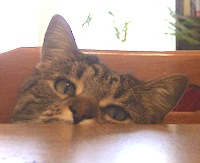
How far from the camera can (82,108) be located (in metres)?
0.86

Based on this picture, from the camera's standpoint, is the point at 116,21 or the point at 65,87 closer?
the point at 65,87

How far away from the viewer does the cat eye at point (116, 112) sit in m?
0.91

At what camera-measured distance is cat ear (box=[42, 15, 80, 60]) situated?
951 mm

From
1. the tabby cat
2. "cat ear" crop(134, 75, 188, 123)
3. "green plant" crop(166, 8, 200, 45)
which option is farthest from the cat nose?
"green plant" crop(166, 8, 200, 45)

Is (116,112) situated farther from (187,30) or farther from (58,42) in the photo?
(187,30)

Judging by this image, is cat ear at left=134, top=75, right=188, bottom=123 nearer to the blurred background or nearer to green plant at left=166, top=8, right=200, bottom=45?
green plant at left=166, top=8, right=200, bottom=45

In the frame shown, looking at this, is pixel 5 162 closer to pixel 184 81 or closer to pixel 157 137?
pixel 157 137

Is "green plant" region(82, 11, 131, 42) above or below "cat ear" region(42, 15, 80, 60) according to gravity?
below

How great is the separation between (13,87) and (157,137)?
0.66 metres

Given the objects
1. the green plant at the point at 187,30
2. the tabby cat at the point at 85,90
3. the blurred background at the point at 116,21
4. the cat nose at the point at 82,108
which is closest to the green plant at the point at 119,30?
the blurred background at the point at 116,21

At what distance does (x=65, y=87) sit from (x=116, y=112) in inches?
5.3

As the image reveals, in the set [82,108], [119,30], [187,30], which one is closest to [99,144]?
[82,108]

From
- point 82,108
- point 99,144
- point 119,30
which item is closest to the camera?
point 99,144

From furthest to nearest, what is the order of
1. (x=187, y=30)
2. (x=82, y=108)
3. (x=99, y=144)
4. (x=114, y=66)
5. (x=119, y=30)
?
(x=119, y=30) < (x=187, y=30) < (x=114, y=66) < (x=82, y=108) < (x=99, y=144)
